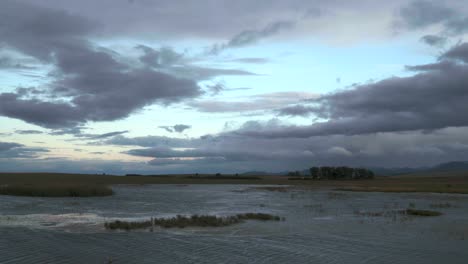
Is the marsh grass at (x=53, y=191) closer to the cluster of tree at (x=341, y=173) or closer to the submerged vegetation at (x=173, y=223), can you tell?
the submerged vegetation at (x=173, y=223)

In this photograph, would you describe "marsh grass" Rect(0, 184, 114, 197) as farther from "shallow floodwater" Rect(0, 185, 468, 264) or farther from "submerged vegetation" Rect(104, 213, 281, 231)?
"submerged vegetation" Rect(104, 213, 281, 231)

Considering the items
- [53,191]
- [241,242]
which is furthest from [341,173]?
[241,242]

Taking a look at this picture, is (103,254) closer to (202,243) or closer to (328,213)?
(202,243)

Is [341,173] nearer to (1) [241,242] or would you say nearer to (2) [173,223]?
(2) [173,223]

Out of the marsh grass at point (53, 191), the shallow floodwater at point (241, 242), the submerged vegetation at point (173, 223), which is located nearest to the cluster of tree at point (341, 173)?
the marsh grass at point (53, 191)

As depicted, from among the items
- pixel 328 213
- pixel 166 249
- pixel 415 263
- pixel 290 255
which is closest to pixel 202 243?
pixel 166 249

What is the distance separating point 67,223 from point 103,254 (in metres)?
12.4

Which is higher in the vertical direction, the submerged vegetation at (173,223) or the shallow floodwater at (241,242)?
the submerged vegetation at (173,223)

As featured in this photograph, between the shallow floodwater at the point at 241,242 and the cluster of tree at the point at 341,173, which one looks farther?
the cluster of tree at the point at 341,173

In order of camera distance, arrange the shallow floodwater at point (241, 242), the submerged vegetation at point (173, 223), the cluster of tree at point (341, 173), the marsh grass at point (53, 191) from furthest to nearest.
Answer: the cluster of tree at point (341, 173)
the marsh grass at point (53, 191)
the submerged vegetation at point (173, 223)
the shallow floodwater at point (241, 242)

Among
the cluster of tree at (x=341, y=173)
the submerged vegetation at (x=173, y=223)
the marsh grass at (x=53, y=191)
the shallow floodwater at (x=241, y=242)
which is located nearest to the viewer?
the shallow floodwater at (x=241, y=242)

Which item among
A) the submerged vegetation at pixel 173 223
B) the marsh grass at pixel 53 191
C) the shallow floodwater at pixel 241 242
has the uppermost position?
the marsh grass at pixel 53 191

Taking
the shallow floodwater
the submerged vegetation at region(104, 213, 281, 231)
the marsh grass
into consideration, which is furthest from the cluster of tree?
the submerged vegetation at region(104, 213, 281, 231)

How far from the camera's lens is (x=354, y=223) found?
34.8 meters
